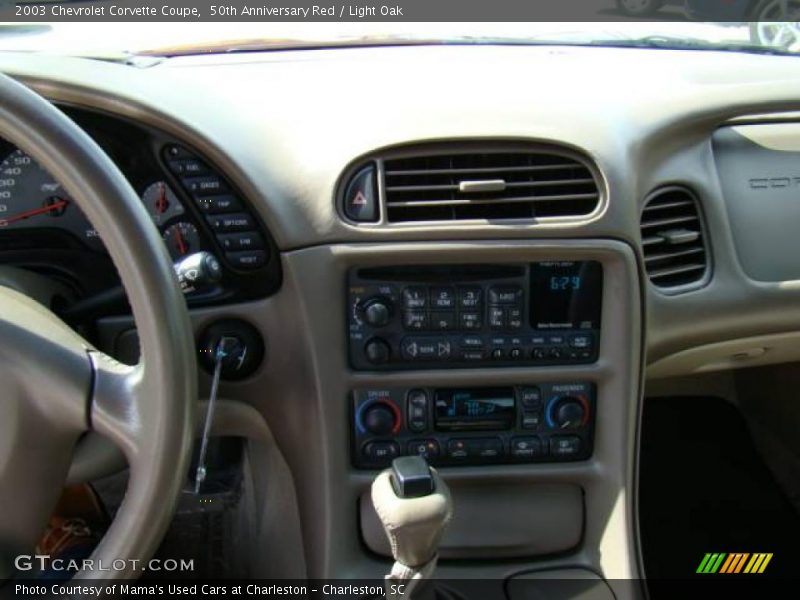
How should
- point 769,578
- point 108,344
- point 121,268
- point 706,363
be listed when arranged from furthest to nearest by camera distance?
point 769,578
point 706,363
point 108,344
point 121,268

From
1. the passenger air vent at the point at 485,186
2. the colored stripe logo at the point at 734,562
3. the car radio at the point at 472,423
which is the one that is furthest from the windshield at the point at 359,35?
the colored stripe logo at the point at 734,562

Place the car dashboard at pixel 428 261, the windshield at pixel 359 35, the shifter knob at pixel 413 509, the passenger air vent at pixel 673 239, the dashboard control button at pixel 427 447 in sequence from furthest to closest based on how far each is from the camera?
the windshield at pixel 359 35
the passenger air vent at pixel 673 239
the dashboard control button at pixel 427 447
the car dashboard at pixel 428 261
the shifter knob at pixel 413 509

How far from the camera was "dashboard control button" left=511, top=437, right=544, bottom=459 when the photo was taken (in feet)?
5.36

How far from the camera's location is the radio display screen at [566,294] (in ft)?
5.15

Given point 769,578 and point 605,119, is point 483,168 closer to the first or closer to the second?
point 605,119

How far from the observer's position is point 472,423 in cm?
161

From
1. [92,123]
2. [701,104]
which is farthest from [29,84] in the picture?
[701,104]

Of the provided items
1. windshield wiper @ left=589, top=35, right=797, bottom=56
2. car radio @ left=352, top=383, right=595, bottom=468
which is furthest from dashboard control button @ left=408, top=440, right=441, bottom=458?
windshield wiper @ left=589, top=35, right=797, bottom=56

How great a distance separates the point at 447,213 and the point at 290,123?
0.30 m

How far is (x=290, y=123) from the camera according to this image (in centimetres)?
158

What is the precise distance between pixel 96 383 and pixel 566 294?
76 centimetres

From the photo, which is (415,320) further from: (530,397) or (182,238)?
(182,238)

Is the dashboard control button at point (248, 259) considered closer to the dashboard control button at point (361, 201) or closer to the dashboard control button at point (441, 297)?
the dashboard control button at point (361, 201)

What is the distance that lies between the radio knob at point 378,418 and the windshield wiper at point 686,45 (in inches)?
40.4
